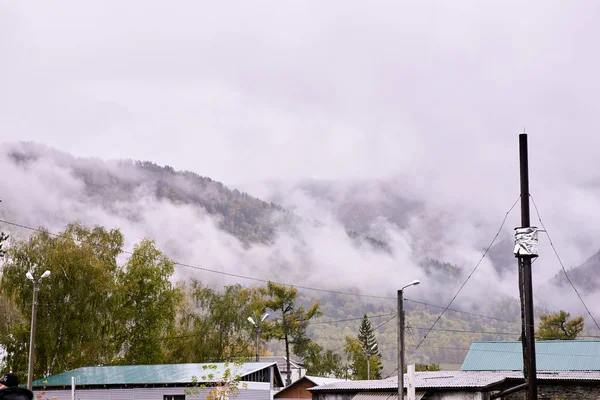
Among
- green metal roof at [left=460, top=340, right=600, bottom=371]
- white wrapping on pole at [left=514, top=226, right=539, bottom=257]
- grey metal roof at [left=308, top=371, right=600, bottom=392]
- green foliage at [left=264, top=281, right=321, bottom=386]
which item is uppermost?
green foliage at [left=264, top=281, right=321, bottom=386]

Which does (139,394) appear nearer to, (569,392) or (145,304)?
(145,304)

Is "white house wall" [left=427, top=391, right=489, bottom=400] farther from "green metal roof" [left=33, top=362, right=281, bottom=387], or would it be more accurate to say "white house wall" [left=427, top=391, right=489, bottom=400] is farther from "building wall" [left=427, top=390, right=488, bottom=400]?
"green metal roof" [left=33, top=362, right=281, bottom=387]

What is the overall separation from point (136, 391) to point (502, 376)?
22.5 m

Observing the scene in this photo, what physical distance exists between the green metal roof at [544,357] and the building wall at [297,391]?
2354 centimetres

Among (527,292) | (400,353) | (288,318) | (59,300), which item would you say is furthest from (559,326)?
(527,292)

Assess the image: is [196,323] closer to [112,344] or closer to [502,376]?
[112,344]

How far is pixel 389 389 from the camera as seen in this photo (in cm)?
4312

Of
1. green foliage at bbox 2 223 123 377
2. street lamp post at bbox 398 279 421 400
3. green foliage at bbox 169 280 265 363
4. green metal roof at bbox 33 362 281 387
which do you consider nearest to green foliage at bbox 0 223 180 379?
green foliage at bbox 2 223 123 377

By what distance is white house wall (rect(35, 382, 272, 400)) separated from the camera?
156ft

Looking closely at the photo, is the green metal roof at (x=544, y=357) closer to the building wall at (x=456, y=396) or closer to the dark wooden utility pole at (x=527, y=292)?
the building wall at (x=456, y=396)

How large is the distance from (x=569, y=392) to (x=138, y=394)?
85.0 ft

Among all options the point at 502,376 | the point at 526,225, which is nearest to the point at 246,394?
the point at 502,376

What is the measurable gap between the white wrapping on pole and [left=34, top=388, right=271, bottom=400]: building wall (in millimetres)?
28923

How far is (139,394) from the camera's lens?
162 ft
